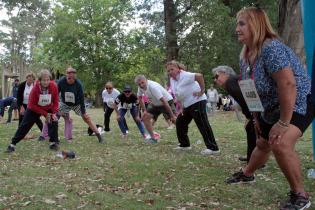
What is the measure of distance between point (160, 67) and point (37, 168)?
21394mm

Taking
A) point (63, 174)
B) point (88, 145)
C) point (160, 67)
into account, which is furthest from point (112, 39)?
point (63, 174)

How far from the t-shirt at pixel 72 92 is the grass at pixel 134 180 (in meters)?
Result: 1.37

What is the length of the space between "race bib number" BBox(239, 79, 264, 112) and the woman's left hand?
0.37 m

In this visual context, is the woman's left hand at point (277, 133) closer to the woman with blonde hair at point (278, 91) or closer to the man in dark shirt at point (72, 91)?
the woman with blonde hair at point (278, 91)

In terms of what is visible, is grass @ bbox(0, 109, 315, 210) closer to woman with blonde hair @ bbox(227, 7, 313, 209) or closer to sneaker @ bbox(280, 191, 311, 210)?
sneaker @ bbox(280, 191, 311, 210)

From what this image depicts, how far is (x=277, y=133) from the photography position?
436cm

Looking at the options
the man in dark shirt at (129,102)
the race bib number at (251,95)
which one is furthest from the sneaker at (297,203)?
the man in dark shirt at (129,102)

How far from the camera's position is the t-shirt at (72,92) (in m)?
10.6

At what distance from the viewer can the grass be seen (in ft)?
16.9

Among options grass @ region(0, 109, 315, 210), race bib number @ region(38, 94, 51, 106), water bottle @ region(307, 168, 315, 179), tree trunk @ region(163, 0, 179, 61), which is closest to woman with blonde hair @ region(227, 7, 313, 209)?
grass @ region(0, 109, 315, 210)

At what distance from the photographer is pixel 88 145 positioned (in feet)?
34.4

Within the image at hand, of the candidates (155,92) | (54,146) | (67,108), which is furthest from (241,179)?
(67,108)

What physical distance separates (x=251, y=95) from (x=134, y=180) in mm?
2376

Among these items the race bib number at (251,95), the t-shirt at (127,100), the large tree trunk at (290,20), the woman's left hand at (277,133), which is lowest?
the woman's left hand at (277,133)
